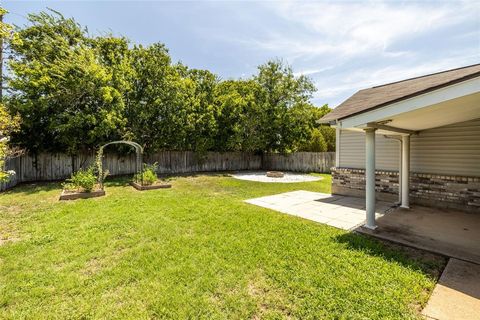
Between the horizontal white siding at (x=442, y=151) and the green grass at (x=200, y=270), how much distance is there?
3956 mm

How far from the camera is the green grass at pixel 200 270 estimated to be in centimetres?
227

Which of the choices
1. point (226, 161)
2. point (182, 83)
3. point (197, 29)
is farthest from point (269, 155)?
point (197, 29)

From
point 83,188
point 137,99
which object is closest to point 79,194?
point 83,188

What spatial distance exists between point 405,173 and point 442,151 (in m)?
1.14

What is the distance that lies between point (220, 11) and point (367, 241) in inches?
309

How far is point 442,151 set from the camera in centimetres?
592

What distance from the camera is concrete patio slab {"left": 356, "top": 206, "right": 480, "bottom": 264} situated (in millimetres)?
3514

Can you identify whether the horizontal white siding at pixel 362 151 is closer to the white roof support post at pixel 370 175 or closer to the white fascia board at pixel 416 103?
the white roof support post at pixel 370 175

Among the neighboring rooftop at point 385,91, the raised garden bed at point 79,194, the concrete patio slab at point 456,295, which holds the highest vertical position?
the neighboring rooftop at point 385,91

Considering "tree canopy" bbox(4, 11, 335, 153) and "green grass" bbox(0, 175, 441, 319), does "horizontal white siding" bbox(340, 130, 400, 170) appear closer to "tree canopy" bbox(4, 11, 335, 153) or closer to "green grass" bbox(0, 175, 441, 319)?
"green grass" bbox(0, 175, 441, 319)

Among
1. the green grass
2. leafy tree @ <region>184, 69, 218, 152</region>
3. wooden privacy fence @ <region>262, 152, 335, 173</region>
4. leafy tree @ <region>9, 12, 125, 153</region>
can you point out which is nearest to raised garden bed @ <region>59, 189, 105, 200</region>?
the green grass

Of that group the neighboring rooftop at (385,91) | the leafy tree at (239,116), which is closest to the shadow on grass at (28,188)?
the leafy tree at (239,116)

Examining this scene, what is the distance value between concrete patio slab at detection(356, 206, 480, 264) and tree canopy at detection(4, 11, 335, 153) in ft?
36.1

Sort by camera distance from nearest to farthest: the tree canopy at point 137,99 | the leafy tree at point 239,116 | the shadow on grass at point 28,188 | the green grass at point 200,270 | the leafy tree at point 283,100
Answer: the green grass at point 200,270 < the shadow on grass at point 28,188 < the tree canopy at point 137,99 < the leafy tree at point 239,116 < the leafy tree at point 283,100
